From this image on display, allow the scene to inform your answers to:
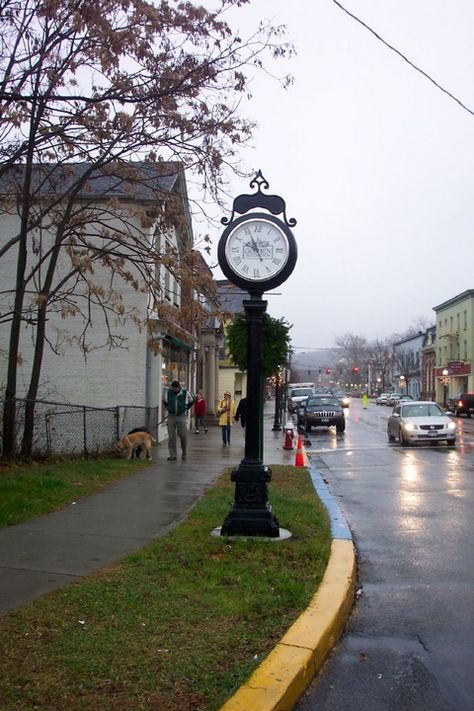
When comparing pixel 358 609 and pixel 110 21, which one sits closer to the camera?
pixel 358 609

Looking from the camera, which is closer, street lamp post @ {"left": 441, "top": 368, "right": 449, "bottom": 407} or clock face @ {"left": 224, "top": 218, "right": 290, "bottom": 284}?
clock face @ {"left": 224, "top": 218, "right": 290, "bottom": 284}

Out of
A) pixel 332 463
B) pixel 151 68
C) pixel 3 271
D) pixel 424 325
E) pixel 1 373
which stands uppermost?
pixel 424 325

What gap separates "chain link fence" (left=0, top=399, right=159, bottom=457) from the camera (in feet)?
46.3

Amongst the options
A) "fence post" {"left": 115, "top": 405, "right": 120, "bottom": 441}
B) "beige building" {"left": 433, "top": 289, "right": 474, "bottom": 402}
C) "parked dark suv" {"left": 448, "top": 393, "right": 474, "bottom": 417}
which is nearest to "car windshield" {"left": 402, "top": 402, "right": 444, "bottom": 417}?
"fence post" {"left": 115, "top": 405, "right": 120, "bottom": 441}

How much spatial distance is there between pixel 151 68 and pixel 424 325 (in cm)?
13024

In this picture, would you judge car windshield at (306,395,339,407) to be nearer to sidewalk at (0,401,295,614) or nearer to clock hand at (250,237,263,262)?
sidewalk at (0,401,295,614)

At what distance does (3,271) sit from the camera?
20141 millimetres

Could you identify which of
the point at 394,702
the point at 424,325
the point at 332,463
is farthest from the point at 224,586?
the point at 424,325

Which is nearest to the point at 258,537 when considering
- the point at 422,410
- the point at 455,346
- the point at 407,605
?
the point at 407,605

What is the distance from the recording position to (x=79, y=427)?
1656 cm

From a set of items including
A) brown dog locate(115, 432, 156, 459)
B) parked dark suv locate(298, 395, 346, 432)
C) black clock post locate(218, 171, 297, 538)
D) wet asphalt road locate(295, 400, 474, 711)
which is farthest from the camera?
parked dark suv locate(298, 395, 346, 432)

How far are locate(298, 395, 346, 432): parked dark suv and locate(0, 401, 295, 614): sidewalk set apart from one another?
54.4 ft

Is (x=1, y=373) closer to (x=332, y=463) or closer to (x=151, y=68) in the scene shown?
(x=332, y=463)

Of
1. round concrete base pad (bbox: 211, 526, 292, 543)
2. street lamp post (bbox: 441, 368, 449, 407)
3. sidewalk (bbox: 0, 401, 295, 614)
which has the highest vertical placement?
street lamp post (bbox: 441, 368, 449, 407)
